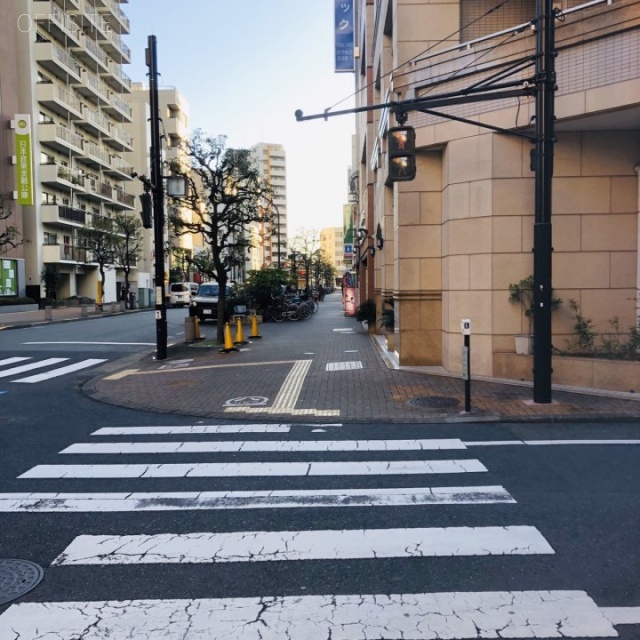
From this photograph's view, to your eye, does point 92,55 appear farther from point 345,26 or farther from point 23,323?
point 23,323

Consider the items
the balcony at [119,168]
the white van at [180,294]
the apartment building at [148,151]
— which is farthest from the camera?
the apartment building at [148,151]

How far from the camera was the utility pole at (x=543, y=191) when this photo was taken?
9.03 meters

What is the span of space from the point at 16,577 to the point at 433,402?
695 centimetres

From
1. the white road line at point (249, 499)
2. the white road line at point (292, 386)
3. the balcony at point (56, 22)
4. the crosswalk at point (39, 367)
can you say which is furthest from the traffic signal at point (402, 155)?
the balcony at point (56, 22)

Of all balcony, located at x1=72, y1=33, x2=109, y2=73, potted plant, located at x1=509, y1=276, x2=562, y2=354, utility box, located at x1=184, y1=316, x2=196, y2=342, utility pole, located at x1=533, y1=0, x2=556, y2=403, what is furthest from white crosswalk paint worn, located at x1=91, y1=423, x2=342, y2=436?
balcony, located at x1=72, y1=33, x2=109, y2=73

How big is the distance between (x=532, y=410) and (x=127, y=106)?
64.6 metres

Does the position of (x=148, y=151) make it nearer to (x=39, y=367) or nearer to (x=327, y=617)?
(x=39, y=367)

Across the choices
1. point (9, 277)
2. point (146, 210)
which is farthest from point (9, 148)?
point (146, 210)

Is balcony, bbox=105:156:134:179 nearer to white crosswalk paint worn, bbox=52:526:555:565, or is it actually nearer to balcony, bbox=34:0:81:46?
balcony, bbox=34:0:81:46

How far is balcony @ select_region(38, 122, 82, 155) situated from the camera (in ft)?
153

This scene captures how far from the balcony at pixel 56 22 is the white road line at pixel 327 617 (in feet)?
176

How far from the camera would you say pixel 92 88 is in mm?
54625

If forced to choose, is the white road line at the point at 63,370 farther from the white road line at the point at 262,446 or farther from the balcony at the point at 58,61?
the balcony at the point at 58,61

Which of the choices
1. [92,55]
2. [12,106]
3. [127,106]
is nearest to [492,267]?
[12,106]
